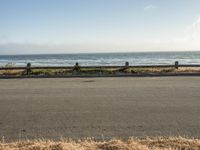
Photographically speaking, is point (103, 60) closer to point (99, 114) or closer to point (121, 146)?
point (99, 114)

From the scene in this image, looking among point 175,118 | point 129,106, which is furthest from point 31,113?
point 175,118

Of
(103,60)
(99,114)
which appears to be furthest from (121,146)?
(103,60)

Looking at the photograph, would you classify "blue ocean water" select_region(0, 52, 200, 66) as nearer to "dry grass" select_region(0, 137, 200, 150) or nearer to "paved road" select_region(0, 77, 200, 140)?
"paved road" select_region(0, 77, 200, 140)

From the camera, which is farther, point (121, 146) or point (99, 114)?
point (99, 114)

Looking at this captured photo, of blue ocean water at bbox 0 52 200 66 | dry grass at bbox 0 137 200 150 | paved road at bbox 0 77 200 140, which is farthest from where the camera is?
blue ocean water at bbox 0 52 200 66

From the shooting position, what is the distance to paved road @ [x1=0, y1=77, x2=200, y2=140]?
6.05 meters

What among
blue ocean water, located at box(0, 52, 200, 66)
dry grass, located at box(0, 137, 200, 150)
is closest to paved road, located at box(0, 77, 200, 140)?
dry grass, located at box(0, 137, 200, 150)

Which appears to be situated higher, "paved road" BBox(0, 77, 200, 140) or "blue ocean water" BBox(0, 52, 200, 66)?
"blue ocean water" BBox(0, 52, 200, 66)

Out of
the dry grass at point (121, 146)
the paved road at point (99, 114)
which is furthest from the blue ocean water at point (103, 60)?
the dry grass at point (121, 146)

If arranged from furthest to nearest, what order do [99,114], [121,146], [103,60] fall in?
[103,60] < [99,114] < [121,146]

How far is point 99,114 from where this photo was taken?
7.44 meters

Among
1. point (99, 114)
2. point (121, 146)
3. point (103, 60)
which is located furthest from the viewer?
point (103, 60)

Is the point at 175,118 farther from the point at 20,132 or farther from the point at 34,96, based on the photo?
the point at 34,96

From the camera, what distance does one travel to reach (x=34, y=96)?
10281mm
